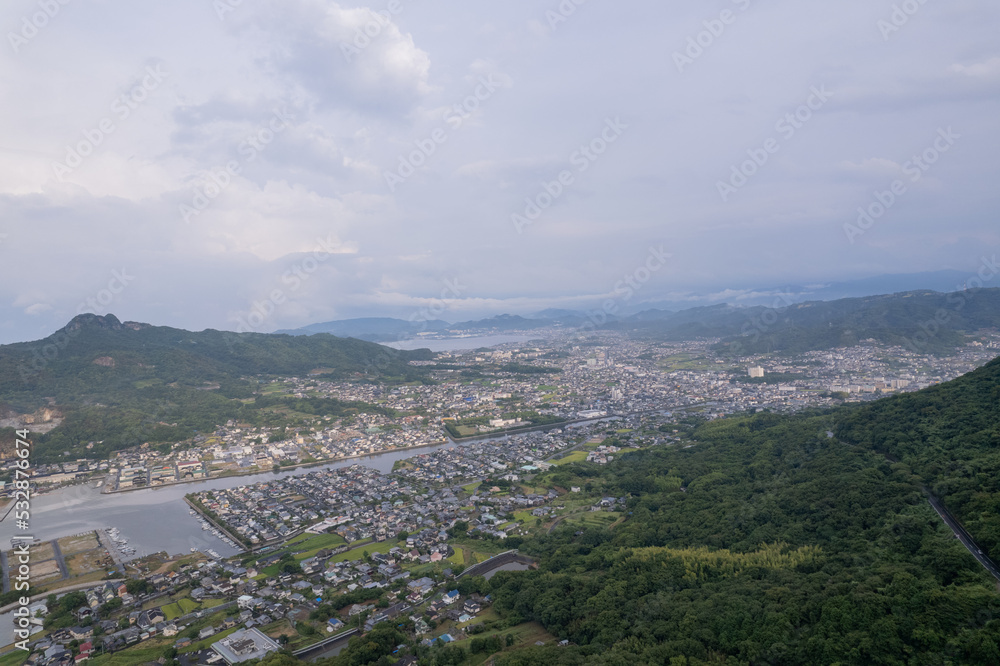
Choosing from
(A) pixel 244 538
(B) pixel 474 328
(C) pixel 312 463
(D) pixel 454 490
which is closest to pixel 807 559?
(D) pixel 454 490

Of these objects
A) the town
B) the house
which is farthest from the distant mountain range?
the house

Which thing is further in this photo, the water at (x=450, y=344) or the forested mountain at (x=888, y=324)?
the water at (x=450, y=344)

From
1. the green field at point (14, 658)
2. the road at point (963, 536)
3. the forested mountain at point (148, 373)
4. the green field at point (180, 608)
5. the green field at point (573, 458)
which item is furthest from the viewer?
the forested mountain at point (148, 373)

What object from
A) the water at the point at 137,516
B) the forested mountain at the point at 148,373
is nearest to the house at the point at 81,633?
the water at the point at 137,516

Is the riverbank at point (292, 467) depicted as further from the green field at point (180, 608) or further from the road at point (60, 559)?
the green field at point (180, 608)

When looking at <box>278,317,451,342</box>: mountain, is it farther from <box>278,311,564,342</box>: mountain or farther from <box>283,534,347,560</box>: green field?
<box>283,534,347,560</box>: green field

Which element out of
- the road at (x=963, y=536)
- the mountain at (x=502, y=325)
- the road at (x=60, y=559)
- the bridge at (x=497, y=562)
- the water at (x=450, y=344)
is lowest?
the bridge at (x=497, y=562)

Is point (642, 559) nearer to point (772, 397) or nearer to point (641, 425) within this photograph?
point (641, 425)
